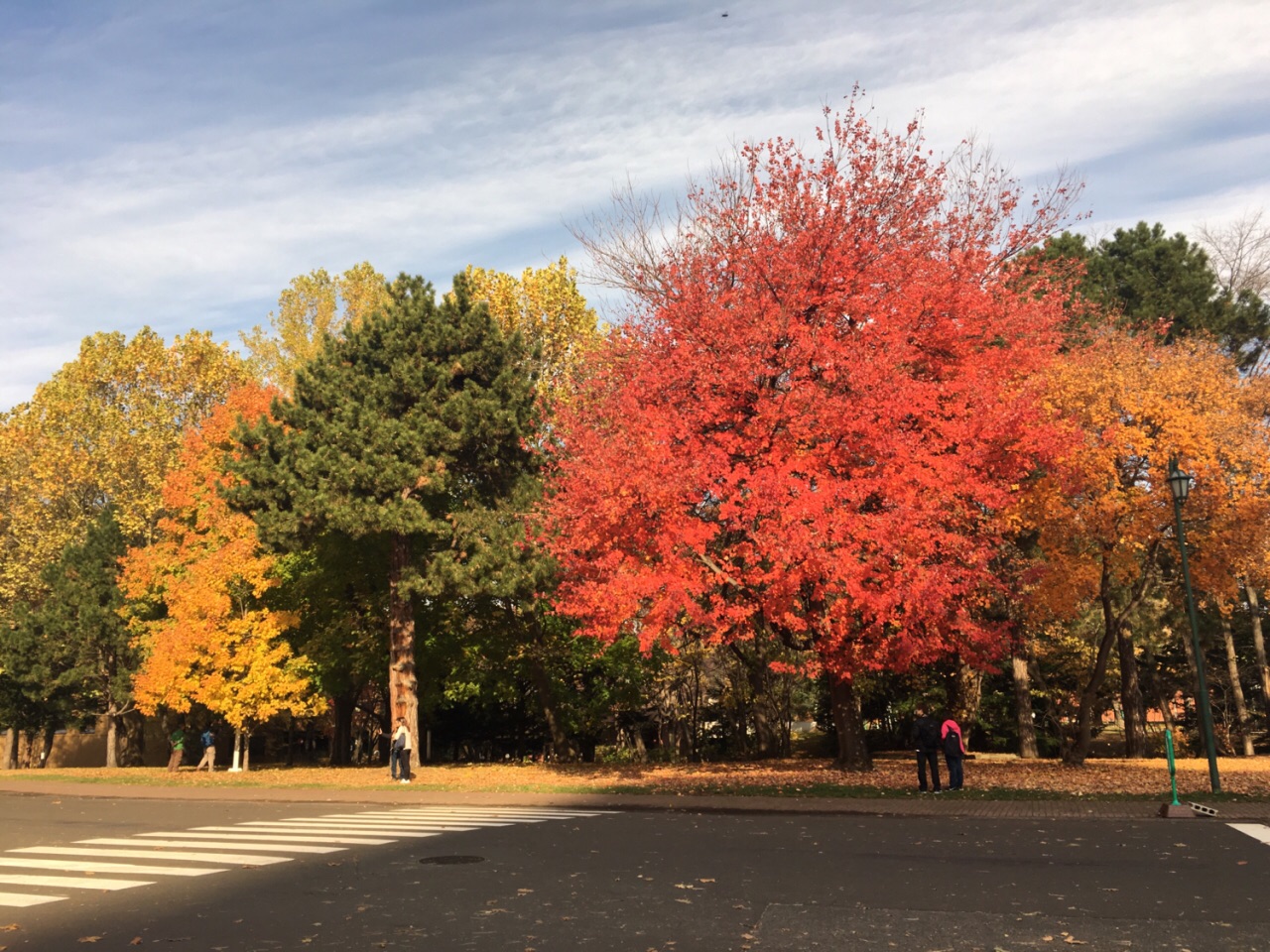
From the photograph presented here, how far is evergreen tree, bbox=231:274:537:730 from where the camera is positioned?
26.8 metres

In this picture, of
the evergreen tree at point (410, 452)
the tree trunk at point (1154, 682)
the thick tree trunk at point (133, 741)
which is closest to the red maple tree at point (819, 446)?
the evergreen tree at point (410, 452)

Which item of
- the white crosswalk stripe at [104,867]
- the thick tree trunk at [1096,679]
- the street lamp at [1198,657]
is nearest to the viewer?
the white crosswalk stripe at [104,867]

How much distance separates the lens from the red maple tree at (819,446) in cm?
1933

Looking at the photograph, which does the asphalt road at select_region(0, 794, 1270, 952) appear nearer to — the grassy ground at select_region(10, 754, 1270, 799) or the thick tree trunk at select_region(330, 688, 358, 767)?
the grassy ground at select_region(10, 754, 1270, 799)

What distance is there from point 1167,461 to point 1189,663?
19621 mm

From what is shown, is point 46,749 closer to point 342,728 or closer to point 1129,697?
point 342,728

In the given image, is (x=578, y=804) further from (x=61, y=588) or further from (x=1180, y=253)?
(x=61, y=588)

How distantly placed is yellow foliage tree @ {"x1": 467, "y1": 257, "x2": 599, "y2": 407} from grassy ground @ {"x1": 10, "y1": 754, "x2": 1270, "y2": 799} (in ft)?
49.2

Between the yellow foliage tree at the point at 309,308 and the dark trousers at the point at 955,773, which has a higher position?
the yellow foliage tree at the point at 309,308

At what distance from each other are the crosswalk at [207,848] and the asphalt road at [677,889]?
9 cm

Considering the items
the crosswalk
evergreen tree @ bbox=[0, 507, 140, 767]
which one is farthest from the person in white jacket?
evergreen tree @ bbox=[0, 507, 140, 767]

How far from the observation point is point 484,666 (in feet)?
120

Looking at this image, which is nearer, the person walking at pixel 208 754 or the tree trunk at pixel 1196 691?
the person walking at pixel 208 754

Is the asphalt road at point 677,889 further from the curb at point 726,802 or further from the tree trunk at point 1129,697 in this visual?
the tree trunk at point 1129,697
